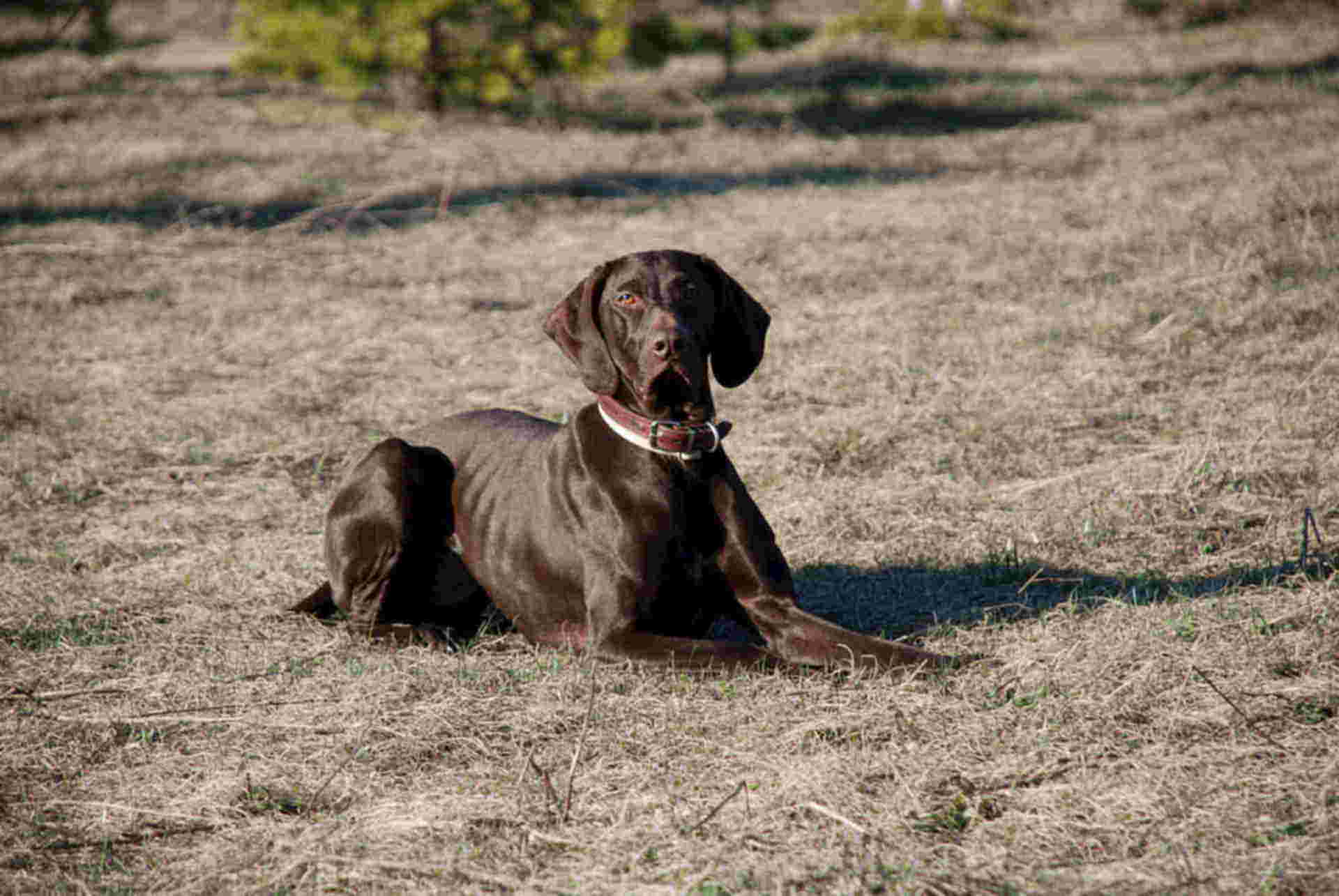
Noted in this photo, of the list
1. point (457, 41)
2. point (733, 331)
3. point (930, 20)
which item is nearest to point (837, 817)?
point (733, 331)

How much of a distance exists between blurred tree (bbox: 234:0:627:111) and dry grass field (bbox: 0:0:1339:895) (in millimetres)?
A: 3558

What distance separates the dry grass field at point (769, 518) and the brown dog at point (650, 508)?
0.15m

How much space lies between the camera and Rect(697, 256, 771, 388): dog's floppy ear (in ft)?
13.5

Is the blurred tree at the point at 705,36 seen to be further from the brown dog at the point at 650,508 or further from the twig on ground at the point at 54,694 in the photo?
the twig on ground at the point at 54,694

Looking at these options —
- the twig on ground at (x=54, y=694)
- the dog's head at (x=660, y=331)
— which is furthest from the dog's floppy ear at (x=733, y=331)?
the twig on ground at (x=54, y=694)

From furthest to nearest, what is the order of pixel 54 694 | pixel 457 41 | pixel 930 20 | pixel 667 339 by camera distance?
1. pixel 930 20
2. pixel 457 41
3. pixel 54 694
4. pixel 667 339

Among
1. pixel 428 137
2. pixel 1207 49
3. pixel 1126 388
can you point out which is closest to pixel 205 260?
pixel 428 137

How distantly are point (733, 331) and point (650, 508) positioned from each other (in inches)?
25.0

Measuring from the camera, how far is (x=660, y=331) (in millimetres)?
3793

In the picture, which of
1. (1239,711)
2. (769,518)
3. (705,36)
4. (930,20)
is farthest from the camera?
(705,36)

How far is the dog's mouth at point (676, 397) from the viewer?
3.84m

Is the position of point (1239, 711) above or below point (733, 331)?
below

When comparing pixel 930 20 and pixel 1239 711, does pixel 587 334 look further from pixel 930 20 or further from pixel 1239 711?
pixel 930 20

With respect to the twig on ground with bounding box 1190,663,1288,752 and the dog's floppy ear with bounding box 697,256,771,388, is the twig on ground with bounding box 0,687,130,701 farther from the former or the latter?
the twig on ground with bounding box 1190,663,1288,752
